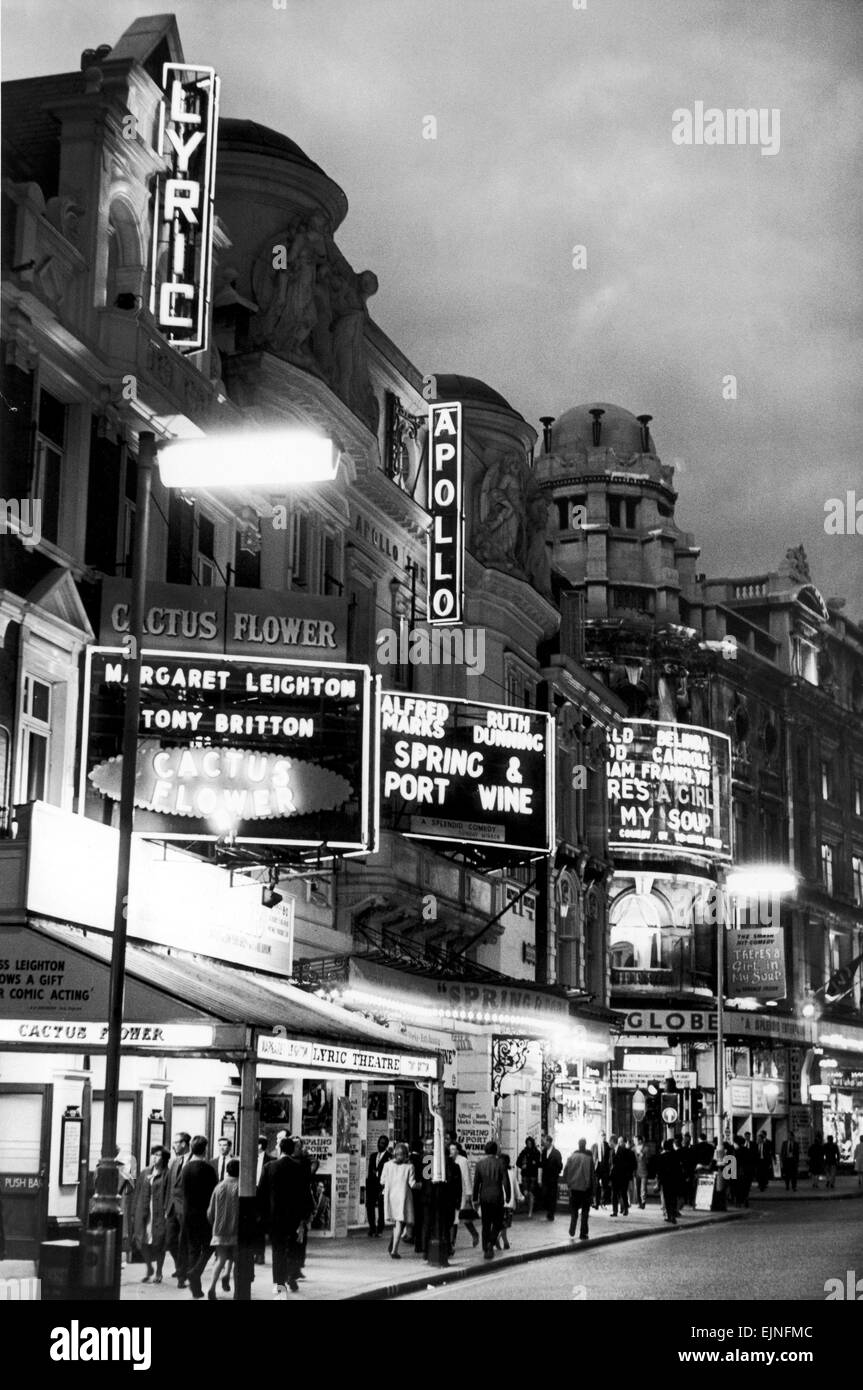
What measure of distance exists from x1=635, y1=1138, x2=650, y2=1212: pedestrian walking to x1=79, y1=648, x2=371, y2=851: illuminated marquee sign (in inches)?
880

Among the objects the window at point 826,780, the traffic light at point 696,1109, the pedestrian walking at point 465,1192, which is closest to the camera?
the pedestrian walking at point 465,1192

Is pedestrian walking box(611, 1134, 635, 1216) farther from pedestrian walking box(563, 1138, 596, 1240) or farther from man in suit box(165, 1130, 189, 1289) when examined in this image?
man in suit box(165, 1130, 189, 1289)

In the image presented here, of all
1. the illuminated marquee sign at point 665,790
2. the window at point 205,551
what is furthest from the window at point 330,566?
the illuminated marquee sign at point 665,790

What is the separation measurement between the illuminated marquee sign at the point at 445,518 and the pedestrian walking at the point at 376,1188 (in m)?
10.5

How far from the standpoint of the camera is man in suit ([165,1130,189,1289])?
22797mm

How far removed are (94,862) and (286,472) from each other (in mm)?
8235

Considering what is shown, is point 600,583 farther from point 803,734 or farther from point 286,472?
point 286,472

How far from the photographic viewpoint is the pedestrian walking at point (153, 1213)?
78.8 ft

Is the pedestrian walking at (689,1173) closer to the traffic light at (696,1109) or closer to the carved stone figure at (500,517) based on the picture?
the carved stone figure at (500,517)

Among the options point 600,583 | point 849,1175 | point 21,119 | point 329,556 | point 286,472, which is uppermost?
point 600,583

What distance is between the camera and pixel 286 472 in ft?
59.5
